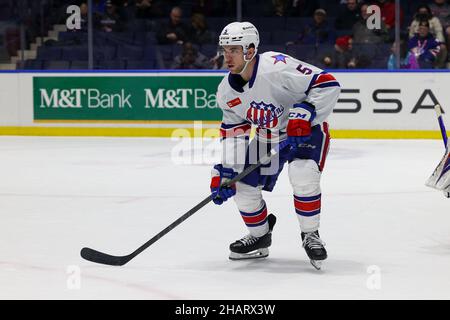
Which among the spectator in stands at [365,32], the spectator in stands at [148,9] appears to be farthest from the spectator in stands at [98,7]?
the spectator in stands at [365,32]

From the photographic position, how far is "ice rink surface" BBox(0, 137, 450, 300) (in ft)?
11.4

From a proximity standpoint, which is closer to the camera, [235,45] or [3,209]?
[235,45]

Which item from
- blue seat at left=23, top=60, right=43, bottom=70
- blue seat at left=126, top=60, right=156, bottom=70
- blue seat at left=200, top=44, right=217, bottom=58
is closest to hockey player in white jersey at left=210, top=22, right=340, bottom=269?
blue seat at left=200, top=44, right=217, bottom=58

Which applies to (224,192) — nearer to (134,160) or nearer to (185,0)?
(134,160)

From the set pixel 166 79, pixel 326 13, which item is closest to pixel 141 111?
pixel 166 79

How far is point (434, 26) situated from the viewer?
945 centimetres

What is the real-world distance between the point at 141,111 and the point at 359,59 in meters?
2.30

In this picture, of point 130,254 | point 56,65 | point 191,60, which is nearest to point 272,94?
point 130,254

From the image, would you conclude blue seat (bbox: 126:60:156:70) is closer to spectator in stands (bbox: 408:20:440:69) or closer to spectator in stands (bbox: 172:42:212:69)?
spectator in stands (bbox: 172:42:212:69)

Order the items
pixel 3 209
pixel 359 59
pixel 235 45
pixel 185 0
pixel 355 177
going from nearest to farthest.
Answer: pixel 235 45, pixel 3 209, pixel 355 177, pixel 359 59, pixel 185 0

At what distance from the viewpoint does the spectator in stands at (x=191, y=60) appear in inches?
400

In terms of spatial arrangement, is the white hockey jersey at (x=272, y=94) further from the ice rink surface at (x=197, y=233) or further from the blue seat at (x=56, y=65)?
the blue seat at (x=56, y=65)

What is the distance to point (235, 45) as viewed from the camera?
3.75 meters

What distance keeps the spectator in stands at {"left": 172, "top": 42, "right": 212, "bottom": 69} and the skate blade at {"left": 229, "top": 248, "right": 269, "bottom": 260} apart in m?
6.21
